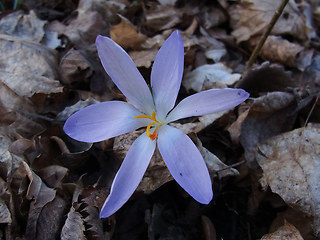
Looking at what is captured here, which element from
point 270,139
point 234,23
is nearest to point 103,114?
point 270,139

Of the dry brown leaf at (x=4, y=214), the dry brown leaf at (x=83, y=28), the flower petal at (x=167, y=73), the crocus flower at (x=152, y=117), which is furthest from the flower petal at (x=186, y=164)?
the dry brown leaf at (x=83, y=28)

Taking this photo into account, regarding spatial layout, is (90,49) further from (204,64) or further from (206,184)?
(206,184)

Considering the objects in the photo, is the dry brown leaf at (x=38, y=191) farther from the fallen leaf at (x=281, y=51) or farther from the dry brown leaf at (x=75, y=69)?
the fallen leaf at (x=281, y=51)

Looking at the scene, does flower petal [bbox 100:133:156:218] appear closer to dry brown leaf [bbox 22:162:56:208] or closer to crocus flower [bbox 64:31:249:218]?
crocus flower [bbox 64:31:249:218]

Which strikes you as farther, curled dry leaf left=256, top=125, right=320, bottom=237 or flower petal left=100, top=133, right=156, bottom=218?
curled dry leaf left=256, top=125, right=320, bottom=237

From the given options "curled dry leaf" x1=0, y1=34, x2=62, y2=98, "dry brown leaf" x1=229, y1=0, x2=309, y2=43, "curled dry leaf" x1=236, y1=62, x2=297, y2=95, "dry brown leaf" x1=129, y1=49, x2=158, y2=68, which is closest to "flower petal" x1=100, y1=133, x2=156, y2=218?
"dry brown leaf" x1=129, y1=49, x2=158, y2=68

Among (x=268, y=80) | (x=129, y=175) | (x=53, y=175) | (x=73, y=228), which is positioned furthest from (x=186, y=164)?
(x=268, y=80)
